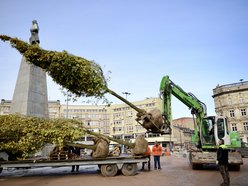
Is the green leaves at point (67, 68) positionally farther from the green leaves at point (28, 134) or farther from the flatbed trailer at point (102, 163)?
the flatbed trailer at point (102, 163)

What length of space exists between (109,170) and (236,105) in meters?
51.2

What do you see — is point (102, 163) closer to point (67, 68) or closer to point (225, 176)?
point (67, 68)

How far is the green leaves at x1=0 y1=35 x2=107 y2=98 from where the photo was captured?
10445 millimetres

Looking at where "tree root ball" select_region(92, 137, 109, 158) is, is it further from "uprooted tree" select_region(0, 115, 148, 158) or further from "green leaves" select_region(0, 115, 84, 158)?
"green leaves" select_region(0, 115, 84, 158)

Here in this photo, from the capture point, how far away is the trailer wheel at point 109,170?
11.3 m

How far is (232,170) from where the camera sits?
1319 centimetres

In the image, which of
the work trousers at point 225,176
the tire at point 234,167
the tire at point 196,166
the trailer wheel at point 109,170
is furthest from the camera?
the tire at point 196,166

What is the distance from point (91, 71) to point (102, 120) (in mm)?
70310

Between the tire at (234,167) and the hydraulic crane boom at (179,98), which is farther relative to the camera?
the hydraulic crane boom at (179,98)

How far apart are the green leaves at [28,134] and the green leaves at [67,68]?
A: 7.15ft

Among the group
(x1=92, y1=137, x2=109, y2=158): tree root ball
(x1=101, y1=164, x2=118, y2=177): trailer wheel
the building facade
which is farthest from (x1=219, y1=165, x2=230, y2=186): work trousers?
the building facade

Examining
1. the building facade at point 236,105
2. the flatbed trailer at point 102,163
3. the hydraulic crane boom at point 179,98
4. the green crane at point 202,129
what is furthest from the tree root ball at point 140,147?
the building facade at point 236,105

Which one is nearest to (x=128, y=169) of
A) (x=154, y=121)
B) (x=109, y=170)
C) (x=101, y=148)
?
(x=109, y=170)

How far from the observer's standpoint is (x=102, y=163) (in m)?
11.4
